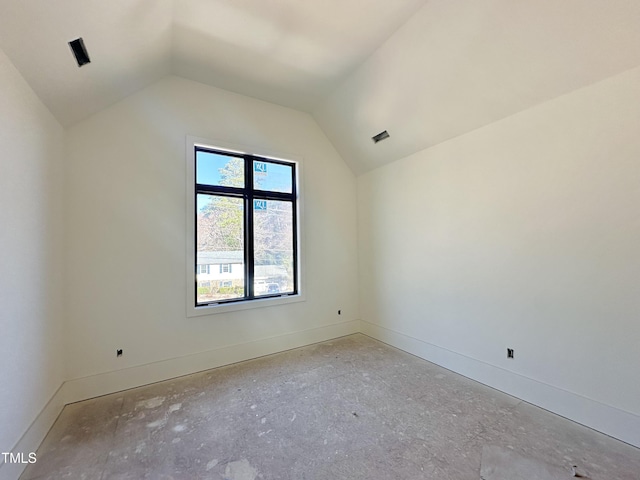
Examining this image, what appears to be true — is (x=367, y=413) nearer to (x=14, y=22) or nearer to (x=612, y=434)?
(x=612, y=434)

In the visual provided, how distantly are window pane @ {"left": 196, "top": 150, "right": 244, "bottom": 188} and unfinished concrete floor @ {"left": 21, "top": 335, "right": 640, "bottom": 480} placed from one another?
7.77 feet

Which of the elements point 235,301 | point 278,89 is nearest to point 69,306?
point 235,301

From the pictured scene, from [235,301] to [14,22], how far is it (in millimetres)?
2908

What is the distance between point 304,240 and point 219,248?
1225mm

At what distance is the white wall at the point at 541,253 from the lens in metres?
2.00

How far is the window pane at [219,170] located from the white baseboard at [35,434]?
2488 millimetres

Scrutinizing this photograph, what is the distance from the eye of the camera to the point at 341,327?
170 inches

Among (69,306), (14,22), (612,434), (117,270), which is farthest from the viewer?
(117,270)

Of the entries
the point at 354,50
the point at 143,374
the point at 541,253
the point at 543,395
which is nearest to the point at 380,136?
the point at 354,50

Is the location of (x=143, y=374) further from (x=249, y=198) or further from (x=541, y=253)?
(x=541, y=253)

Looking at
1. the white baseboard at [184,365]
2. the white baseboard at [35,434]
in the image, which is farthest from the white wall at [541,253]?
the white baseboard at [35,434]

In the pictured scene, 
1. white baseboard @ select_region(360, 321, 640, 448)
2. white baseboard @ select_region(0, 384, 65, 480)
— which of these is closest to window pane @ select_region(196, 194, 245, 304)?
white baseboard @ select_region(0, 384, 65, 480)

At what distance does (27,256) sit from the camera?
191cm

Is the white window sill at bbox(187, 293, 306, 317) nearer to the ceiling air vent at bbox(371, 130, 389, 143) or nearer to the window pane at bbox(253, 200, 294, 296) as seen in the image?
the window pane at bbox(253, 200, 294, 296)
